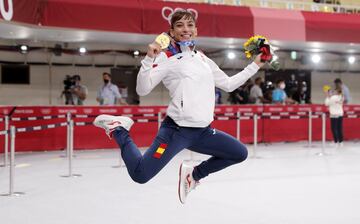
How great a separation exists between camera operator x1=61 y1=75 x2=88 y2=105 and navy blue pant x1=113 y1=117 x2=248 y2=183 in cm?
1097

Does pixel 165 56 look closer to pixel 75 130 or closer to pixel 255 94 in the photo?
pixel 75 130

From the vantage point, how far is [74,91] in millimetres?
15844

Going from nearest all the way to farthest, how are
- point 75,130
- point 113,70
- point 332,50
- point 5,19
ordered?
1. point 5,19
2. point 75,130
3. point 113,70
4. point 332,50

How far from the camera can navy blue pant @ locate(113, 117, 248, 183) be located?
15.2 feet

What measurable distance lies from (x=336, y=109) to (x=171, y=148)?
10.8 m

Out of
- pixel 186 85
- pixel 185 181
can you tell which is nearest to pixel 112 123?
pixel 186 85

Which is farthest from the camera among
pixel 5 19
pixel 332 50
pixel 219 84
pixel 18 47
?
pixel 332 50

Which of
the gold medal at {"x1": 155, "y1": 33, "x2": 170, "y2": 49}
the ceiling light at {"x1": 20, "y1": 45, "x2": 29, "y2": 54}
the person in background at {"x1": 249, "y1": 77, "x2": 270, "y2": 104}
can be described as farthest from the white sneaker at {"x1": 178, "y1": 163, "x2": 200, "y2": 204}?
the ceiling light at {"x1": 20, "y1": 45, "x2": 29, "y2": 54}

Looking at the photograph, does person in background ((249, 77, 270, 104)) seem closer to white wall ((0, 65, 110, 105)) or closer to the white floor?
white wall ((0, 65, 110, 105))

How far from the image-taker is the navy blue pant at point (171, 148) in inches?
182

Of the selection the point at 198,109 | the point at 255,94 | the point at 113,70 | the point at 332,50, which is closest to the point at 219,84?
the point at 198,109

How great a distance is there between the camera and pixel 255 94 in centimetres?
1722

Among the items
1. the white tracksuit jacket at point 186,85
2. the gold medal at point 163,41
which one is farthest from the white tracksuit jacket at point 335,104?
the gold medal at point 163,41

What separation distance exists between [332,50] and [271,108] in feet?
18.8
